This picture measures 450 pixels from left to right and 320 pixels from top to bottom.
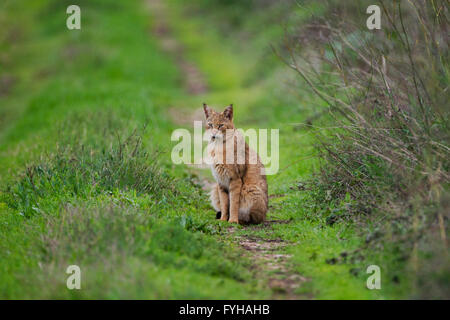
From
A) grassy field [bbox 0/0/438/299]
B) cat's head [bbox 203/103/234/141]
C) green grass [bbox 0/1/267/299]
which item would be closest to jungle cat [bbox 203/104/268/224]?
cat's head [bbox 203/103/234/141]

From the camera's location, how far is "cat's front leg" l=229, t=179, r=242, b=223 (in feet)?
24.5

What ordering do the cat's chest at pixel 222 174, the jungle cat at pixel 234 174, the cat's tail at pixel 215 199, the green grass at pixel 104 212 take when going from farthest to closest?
the cat's tail at pixel 215 199, the cat's chest at pixel 222 174, the jungle cat at pixel 234 174, the green grass at pixel 104 212

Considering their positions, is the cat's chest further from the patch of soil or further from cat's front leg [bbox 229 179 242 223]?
the patch of soil

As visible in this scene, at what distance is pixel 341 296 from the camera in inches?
194

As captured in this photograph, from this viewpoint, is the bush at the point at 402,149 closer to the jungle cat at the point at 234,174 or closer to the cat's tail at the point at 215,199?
the jungle cat at the point at 234,174

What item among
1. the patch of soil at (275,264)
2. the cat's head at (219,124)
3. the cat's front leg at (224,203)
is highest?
the cat's head at (219,124)

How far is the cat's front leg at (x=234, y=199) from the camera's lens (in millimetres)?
7473

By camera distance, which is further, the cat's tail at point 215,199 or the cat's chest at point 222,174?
the cat's tail at point 215,199

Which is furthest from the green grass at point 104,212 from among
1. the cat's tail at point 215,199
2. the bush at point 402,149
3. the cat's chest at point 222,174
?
the bush at point 402,149

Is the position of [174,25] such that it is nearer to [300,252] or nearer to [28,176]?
[28,176]

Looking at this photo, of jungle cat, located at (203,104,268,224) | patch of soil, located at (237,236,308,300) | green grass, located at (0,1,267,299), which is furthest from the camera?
jungle cat, located at (203,104,268,224)

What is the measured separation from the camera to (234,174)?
296 inches

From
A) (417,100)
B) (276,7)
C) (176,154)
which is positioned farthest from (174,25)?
(417,100)

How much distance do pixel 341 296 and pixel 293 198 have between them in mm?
3193
